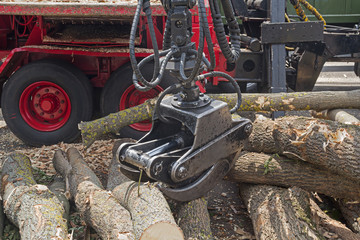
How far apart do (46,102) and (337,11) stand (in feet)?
21.5

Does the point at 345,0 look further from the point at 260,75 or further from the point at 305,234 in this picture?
the point at 305,234

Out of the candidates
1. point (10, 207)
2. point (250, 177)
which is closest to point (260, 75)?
point (250, 177)

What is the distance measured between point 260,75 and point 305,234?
3.52 m

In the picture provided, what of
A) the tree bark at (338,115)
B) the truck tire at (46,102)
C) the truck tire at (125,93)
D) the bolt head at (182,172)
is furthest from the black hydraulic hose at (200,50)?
the truck tire at (46,102)

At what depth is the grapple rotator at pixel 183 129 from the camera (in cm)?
295

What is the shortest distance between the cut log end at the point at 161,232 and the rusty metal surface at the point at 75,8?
2.88 metres

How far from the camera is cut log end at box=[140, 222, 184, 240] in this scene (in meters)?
2.75

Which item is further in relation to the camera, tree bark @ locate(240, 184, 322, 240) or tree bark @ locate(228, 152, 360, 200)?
tree bark @ locate(228, 152, 360, 200)

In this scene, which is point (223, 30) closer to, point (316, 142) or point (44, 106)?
point (316, 142)

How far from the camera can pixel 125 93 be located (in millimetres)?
5332

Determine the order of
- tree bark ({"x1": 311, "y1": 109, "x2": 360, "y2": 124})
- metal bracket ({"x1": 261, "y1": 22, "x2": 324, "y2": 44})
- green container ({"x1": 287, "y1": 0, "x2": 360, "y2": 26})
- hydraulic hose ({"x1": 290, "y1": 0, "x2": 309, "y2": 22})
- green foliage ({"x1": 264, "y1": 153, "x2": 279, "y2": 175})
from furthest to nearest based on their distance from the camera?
green container ({"x1": 287, "y1": 0, "x2": 360, "y2": 26})
hydraulic hose ({"x1": 290, "y1": 0, "x2": 309, "y2": 22})
metal bracket ({"x1": 261, "y1": 22, "x2": 324, "y2": 44})
tree bark ({"x1": 311, "y1": 109, "x2": 360, "y2": 124})
green foliage ({"x1": 264, "y1": 153, "x2": 279, "y2": 175})

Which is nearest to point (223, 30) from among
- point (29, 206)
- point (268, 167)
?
point (268, 167)

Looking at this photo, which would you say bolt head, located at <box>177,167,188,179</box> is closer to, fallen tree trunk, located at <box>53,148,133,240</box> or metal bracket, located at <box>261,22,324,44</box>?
fallen tree trunk, located at <box>53,148,133,240</box>

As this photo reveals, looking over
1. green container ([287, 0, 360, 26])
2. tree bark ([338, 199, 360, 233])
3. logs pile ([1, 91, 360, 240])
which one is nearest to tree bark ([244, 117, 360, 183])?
logs pile ([1, 91, 360, 240])
